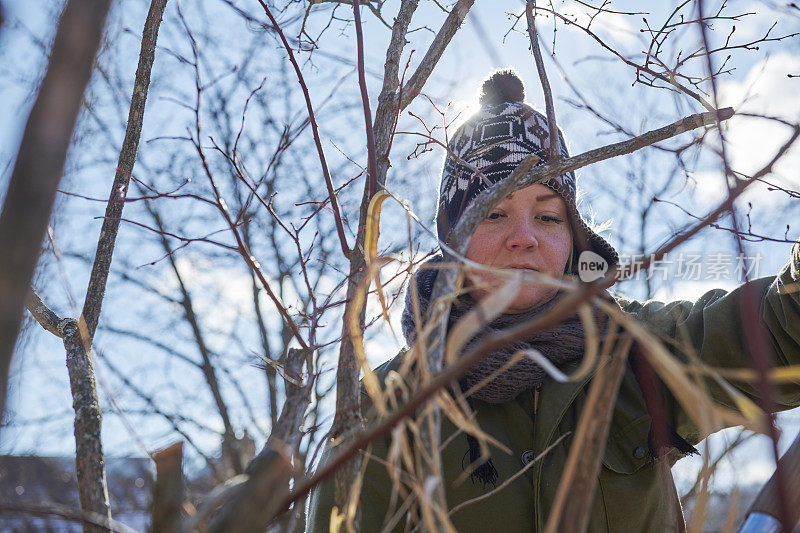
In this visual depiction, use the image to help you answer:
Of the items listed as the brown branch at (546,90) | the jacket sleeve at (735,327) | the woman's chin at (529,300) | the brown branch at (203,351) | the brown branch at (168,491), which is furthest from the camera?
the brown branch at (203,351)

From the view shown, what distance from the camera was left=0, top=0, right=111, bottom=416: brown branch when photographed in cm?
32

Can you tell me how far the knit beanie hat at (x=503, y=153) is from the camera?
6.09 ft

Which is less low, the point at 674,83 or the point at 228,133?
the point at 228,133

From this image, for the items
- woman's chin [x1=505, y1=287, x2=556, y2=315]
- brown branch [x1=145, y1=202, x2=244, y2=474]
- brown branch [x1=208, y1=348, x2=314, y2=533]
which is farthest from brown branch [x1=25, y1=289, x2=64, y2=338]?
brown branch [x1=145, y1=202, x2=244, y2=474]

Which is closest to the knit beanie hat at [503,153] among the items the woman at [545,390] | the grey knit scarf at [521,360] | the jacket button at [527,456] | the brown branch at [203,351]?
the woman at [545,390]

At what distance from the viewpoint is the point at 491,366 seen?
1669 mm

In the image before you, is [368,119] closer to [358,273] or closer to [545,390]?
[358,273]

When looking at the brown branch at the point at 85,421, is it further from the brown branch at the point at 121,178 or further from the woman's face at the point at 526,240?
the woman's face at the point at 526,240

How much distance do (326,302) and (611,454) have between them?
0.99 meters

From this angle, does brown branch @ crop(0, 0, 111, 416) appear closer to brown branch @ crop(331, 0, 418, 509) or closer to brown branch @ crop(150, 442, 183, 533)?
brown branch @ crop(150, 442, 183, 533)

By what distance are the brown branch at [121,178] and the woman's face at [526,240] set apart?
0.98 meters

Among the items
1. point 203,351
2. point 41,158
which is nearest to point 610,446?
point 41,158

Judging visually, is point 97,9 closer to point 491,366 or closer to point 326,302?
point 326,302

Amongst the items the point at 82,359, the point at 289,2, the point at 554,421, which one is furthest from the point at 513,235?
the point at 82,359
